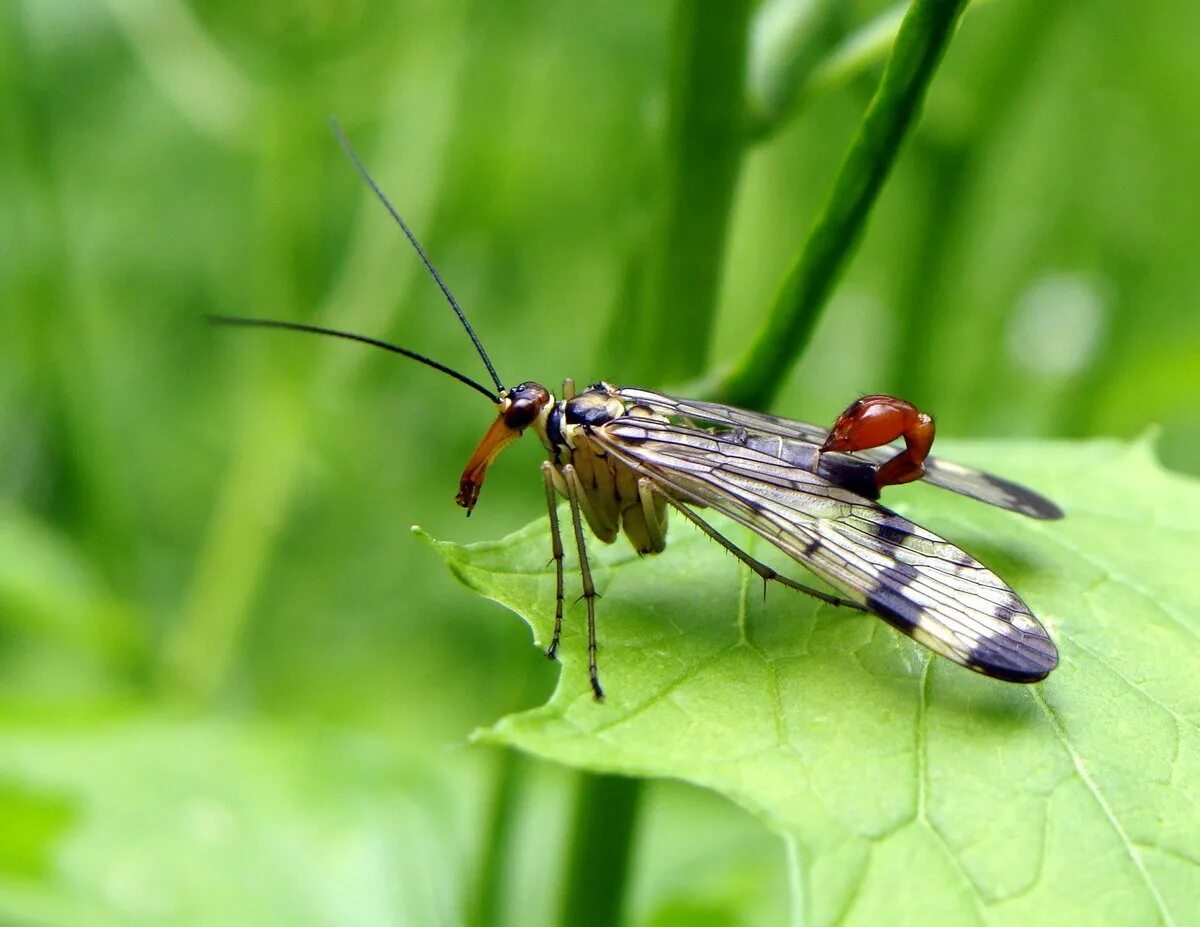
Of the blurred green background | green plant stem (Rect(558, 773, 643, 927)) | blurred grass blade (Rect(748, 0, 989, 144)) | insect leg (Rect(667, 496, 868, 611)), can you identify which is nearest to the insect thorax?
insect leg (Rect(667, 496, 868, 611))

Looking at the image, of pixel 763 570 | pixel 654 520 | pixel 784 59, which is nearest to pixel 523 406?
pixel 654 520

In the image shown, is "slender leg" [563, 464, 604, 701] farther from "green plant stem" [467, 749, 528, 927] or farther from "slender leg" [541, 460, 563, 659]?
"green plant stem" [467, 749, 528, 927]

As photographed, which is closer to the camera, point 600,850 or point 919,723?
point 919,723

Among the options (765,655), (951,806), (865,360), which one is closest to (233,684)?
(865,360)

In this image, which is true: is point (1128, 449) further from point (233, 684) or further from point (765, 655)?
point (233, 684)

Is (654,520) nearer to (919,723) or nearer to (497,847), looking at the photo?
(919,723)

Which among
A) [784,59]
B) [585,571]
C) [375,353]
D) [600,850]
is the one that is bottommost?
[600,850]
